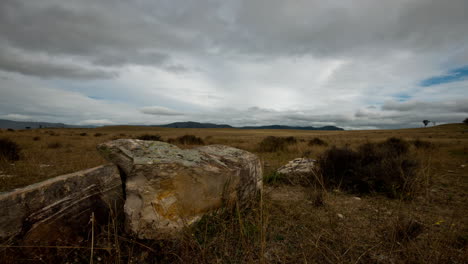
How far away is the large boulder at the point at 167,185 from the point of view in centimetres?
257

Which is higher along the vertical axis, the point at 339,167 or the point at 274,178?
the point at 339,167

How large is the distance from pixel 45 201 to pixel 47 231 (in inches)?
14.0

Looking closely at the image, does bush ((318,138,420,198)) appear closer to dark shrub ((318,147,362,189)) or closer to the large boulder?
dark shrub ((318,147,362,189))

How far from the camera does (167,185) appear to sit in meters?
2.71

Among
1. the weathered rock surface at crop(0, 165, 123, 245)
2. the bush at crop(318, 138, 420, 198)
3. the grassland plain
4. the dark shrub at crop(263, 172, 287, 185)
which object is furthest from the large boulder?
the bush at crop(318, 138, 420, 198)

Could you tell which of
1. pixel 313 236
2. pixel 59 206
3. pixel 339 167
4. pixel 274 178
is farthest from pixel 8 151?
pixel 339 167

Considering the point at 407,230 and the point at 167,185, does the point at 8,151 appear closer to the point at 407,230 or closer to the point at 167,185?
the point at 167,185

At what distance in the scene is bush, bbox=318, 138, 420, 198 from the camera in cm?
463

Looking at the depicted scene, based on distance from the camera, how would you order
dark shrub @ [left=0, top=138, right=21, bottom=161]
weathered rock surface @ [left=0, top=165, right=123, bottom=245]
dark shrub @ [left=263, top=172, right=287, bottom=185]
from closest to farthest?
weathered rock surface @ [left=0, top=165, right=123, bottom=245] < dark shrub @ [left=263, top=172, right=287, bottom=185] < dark shrub @ [left=0, top=138, right=21, bottom=161]

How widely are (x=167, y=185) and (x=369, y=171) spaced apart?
4.92 meters

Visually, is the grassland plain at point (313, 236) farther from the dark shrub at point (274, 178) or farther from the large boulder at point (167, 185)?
the dark shrub at point (274, 178)

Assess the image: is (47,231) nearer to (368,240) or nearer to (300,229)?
(300,229)

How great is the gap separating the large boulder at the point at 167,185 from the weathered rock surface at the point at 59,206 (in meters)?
0.35

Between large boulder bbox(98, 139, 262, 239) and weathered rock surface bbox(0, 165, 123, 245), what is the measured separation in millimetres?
346
